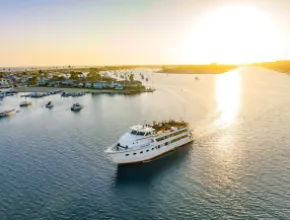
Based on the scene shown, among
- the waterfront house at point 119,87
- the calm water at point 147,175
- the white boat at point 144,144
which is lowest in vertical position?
the calm water at point 147,175

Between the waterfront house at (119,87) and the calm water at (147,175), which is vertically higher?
the waterfront house at (119,87)

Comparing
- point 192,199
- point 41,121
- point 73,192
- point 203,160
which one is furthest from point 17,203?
point 41,121

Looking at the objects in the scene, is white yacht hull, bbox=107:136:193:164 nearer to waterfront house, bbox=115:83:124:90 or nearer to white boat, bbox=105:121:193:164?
white boat, bbox=105:121:193:164

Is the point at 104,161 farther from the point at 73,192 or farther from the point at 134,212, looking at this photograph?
the point at 134,212

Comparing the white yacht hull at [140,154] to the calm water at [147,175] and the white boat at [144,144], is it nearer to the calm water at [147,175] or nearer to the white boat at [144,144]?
the white boat at [144,144]

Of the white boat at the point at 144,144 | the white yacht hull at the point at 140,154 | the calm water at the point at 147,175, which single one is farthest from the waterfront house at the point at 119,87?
the white yacht hull at the point at 140,154

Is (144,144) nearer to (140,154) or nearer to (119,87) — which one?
(140,154)
